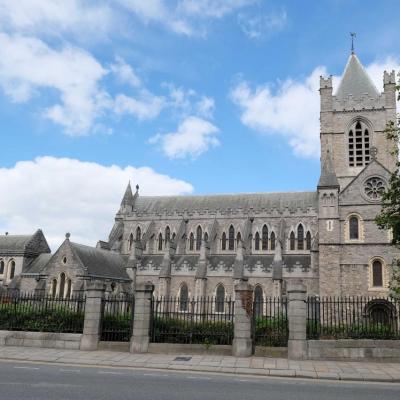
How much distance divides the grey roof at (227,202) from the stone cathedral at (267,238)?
0.39ft

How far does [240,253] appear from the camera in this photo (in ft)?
127

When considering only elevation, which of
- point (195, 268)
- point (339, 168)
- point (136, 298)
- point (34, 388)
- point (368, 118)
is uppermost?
point (368, 118)

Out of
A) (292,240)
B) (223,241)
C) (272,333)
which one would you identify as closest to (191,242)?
(223,241)

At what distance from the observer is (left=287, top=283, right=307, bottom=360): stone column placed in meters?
16.0

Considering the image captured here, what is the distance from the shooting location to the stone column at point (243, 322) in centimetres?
1639

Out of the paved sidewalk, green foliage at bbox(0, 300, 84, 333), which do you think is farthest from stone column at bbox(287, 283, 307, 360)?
green foliage at bbox(0, 300, 84, 333)

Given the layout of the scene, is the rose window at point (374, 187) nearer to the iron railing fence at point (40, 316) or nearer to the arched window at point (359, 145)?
the arched window at point (359, 145)

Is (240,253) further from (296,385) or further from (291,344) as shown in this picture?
(296,385)

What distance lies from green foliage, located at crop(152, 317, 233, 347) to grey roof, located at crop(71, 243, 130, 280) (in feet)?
60.9

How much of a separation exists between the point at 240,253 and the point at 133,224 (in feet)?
48.9

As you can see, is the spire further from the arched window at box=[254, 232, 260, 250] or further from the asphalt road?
the asphalt road

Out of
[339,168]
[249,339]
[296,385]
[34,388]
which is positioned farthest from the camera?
[339,168]

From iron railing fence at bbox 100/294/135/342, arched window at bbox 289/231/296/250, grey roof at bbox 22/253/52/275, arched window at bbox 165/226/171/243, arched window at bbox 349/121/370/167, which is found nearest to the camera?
iron railing fence at bbox 100/294/135/342

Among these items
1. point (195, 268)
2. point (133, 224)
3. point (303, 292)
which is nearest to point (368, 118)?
point (195, 268)
